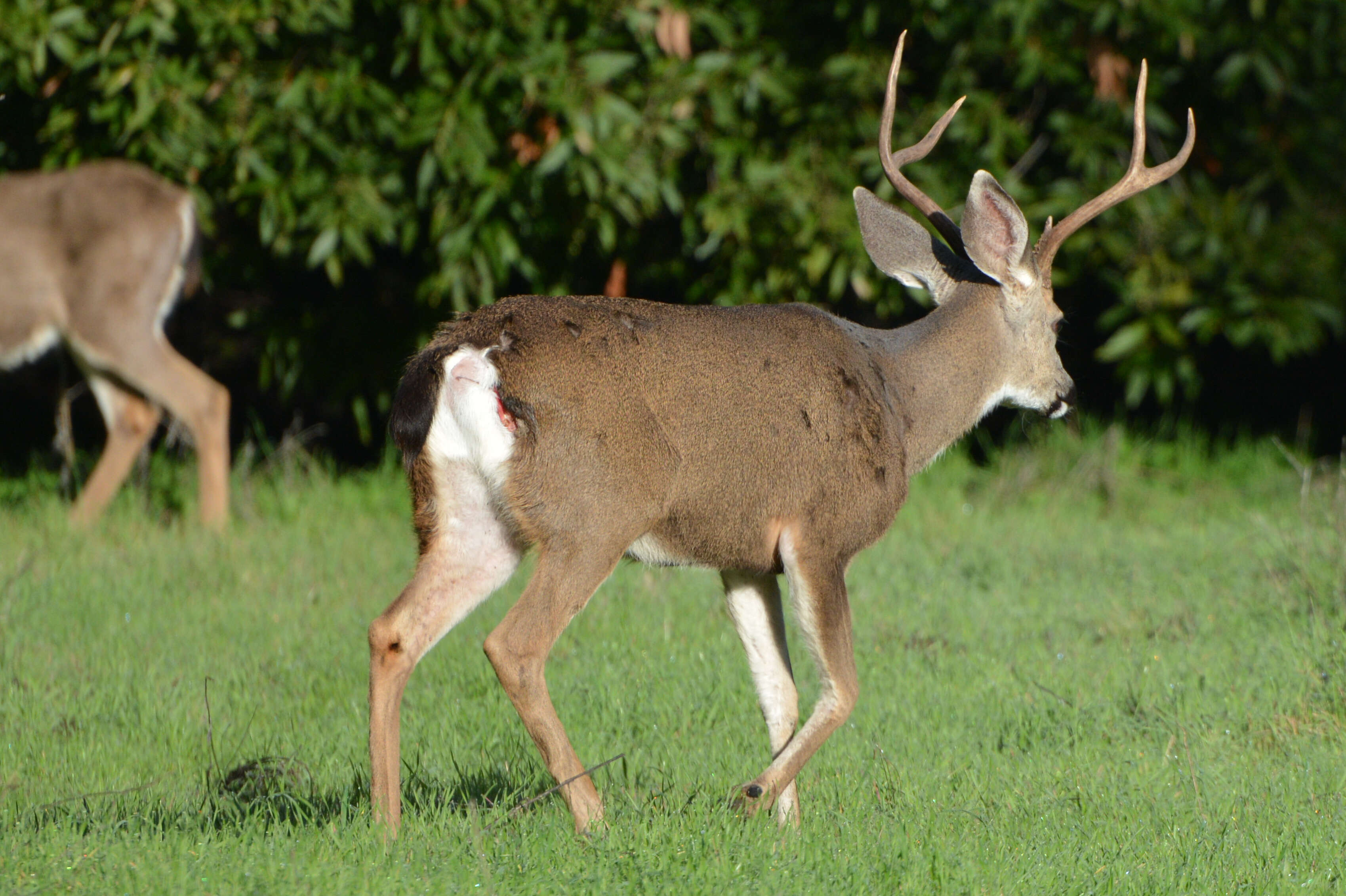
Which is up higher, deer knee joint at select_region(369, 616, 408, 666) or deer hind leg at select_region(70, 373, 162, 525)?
deer knee joint at select_region(369, 616, 408, 666)

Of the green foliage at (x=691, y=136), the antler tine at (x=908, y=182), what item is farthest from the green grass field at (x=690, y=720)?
the antler tine at (x=908, y=182)

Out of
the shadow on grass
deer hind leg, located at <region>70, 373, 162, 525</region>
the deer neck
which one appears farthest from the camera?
deer hind leg, located at <region>70, 373, 162, 525</region>

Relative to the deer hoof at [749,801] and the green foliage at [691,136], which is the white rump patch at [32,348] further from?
the deer hoof at [749,801]

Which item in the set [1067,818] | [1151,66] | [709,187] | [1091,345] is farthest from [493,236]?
[1091,345]

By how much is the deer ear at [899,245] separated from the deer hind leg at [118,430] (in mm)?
4246

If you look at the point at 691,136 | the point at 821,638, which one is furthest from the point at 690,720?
the point at 691,136

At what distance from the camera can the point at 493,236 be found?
714 centimetres

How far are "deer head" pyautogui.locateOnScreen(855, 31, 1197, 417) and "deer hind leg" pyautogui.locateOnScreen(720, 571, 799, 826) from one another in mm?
1108

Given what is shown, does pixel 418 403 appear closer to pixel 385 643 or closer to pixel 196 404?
pixel 385 643

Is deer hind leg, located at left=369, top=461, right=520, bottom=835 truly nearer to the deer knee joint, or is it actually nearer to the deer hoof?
the deer knee joint

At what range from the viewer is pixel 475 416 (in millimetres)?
3729

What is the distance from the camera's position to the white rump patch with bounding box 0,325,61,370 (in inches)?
297

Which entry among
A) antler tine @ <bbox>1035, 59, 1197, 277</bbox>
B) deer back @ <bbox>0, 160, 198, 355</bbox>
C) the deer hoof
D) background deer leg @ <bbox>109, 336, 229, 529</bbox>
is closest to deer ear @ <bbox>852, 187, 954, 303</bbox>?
antler tine @ <bbox>1035, 59, 1197, 277</bbox>

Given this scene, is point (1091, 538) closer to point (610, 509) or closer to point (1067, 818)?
point (1067, 818)
